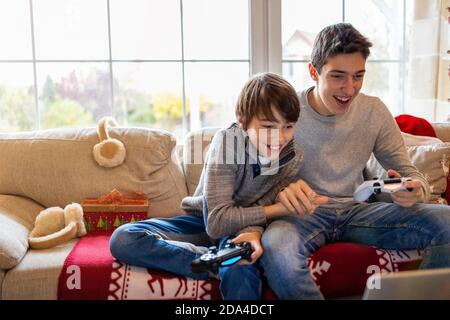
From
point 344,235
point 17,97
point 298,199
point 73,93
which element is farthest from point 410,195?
point 17,97

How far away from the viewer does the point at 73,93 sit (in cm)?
264

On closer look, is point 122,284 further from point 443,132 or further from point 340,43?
point 443,132

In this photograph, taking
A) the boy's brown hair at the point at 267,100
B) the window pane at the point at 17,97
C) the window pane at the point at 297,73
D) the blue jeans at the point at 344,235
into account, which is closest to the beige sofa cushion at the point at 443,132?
the window pane at the point at 297,73

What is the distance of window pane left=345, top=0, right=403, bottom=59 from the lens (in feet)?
9.02

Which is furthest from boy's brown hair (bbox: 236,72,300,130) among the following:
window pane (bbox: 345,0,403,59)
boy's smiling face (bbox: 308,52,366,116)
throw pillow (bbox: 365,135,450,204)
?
window pane (bbox: 345,0,403,59)

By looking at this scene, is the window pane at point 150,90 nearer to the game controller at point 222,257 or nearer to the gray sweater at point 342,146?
the gray sweater at point 342,146

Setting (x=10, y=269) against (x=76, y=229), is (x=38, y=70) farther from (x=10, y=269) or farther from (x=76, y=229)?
(x=10, y=269)

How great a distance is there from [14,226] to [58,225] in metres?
0.16

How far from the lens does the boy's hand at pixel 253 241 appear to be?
151 cm

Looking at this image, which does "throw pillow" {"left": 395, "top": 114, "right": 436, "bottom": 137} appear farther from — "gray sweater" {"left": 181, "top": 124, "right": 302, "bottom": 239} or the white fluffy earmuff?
the white fluffy earmuff

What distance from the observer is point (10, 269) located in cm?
167

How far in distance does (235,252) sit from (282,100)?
45cm

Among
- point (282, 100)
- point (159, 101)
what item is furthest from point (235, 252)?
point (159, 101)

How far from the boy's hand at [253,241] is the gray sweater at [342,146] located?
354 millimetres
